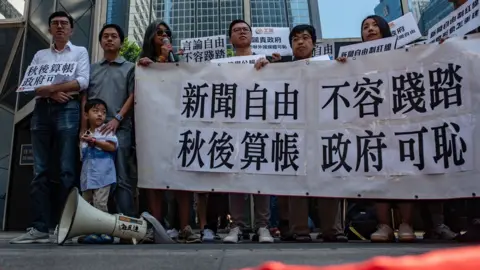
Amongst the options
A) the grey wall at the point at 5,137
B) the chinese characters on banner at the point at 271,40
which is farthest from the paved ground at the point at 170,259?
the grey wall at the point at 5,137

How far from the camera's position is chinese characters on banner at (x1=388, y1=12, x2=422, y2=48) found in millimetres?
4750

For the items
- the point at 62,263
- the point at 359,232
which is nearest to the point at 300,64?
the point at 359,232

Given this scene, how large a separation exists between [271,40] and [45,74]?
10.5ft

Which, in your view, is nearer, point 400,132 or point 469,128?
point 469,128

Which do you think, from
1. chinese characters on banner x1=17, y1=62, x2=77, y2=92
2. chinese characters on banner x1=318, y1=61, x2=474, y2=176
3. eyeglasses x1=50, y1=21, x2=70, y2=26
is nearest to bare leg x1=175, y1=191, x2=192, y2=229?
chinese characters on banner x1=318, y1=61, x2=474, y2=176

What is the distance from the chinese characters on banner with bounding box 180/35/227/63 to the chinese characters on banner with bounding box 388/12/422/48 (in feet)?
6.38

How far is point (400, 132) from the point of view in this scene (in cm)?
324

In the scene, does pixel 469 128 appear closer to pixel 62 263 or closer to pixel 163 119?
pixel 163 119

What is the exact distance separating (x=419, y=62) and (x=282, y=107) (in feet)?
3.46

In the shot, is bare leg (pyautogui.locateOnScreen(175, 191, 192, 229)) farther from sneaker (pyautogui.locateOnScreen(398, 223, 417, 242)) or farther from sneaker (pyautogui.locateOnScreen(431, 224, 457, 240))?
sneaker (pyautogui.locateOnScreen(431, 224, 457, 240))

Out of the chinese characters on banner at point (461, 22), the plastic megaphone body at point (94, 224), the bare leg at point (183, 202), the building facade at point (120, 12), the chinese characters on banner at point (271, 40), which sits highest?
the building facade at point (120, 12)

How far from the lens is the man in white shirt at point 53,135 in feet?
10.5

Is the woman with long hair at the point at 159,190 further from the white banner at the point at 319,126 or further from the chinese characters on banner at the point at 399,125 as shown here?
the chinese characters on banner at the point at 399,125

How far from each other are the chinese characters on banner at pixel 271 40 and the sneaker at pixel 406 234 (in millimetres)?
3250
